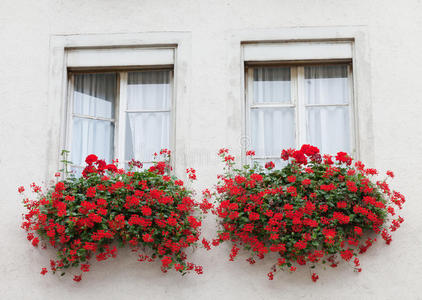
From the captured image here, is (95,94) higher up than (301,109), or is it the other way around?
(95,94)

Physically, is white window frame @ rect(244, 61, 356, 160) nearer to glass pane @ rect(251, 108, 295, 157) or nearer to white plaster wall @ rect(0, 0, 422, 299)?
glass pane @ rect(251, 108, 295, 157)

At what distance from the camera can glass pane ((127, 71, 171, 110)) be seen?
25.7ft

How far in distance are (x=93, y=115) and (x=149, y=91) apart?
69 centimetres

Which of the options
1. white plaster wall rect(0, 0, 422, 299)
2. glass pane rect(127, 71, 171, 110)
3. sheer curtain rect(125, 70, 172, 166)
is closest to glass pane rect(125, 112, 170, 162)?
sheer curtain rect(125, 70, 172, 166)

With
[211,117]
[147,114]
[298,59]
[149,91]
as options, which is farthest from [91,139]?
[298,59]

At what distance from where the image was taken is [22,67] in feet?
25.3

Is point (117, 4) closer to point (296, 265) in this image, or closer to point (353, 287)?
point (296, 265)

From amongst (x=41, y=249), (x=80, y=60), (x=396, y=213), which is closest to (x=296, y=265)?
(x=396, y=213)

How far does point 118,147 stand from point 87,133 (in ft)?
1.29

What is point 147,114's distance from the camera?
7809 millimetres

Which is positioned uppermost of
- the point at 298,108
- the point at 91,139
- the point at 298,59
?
the point at 298,59

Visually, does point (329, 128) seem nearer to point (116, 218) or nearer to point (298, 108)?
point (298, 108)

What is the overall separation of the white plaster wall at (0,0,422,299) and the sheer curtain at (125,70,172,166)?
0.43 m

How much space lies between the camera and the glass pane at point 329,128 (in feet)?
24.6
